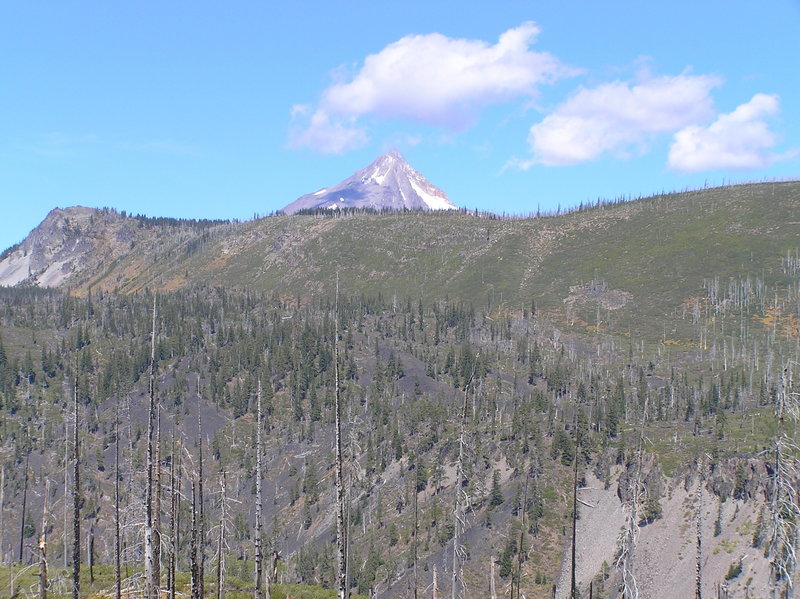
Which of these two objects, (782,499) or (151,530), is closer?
(782,499)

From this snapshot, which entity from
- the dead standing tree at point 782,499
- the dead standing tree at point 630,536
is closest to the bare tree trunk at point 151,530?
the dead standing tree at point 630,536

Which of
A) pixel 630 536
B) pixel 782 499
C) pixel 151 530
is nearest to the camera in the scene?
pixel 782 499

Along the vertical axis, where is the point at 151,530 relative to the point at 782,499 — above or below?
below

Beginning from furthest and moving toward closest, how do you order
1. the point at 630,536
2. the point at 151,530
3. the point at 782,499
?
the point at 630,536
the point at 151,530
the point at 782,499

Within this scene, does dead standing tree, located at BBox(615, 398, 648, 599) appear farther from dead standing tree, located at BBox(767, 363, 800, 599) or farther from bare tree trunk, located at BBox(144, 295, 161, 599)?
bare tree trunk, located at BBox(144, 295, 161, 599)

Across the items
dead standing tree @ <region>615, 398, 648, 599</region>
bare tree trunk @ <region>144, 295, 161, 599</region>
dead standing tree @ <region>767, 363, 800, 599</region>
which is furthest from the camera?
dead standing tree @ <region>615, 398, 648, 599</region>

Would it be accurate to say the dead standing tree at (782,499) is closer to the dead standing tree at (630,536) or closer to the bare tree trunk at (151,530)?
the dead standing tree at (630,536)

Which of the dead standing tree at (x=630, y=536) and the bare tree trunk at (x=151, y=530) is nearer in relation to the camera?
the bare tree trunk at (x=151, y=530)

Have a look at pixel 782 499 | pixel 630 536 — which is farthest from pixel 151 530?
pixel 782 499

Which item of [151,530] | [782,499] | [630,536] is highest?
[782,499]

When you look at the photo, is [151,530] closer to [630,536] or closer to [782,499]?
[630,536]

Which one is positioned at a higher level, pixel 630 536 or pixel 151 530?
pixel 151 530

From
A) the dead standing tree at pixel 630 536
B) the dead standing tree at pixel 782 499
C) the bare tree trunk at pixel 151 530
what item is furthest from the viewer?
the dead standing tree at pixel 630 536

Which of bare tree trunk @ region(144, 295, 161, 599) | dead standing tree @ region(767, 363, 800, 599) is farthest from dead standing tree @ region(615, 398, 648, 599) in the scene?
bare tree trunk @ region(144, 295, 161, 599)
